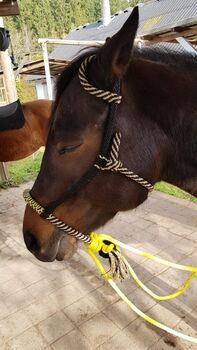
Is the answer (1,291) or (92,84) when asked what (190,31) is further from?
(1,291)

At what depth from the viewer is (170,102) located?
1.01 metres

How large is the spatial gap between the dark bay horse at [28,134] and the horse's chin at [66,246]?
3129 millimetres

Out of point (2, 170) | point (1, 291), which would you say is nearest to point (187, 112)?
point (1, 291)

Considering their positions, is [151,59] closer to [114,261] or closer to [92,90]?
[92,90]

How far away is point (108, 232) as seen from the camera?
369 centimetres

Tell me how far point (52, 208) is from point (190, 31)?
358 centimetres

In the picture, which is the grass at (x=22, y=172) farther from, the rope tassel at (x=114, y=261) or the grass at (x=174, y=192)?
the rope tassel at (x=114, y=261)

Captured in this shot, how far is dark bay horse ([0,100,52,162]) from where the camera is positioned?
4.16 metres

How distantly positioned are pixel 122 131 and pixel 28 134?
355cm

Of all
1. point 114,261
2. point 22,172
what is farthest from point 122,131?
point 22,172

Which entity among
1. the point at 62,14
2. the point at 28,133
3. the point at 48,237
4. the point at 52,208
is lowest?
the point at 28,133

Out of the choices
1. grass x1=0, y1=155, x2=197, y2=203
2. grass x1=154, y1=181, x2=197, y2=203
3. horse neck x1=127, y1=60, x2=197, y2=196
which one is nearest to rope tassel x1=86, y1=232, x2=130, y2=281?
horse neck x1=127, y1=60, x2=197, y2=196

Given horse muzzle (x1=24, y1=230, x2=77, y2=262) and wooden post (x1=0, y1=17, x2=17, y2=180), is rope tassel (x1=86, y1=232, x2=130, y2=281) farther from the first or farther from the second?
wooden post (x1=0, y1=17, x2=17, y2=180)

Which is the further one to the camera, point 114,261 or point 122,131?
point 114,261
